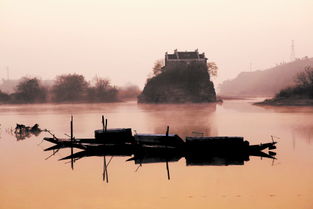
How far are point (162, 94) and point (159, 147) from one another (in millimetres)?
79294

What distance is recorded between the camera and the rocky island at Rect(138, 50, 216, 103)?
342 feet

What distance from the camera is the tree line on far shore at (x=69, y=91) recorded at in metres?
128

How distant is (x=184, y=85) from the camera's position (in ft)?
343

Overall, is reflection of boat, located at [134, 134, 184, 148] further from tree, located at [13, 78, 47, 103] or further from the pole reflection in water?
tree, located at [13, 78, 47, 103]

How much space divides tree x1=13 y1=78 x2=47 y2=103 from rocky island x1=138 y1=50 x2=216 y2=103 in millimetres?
41367

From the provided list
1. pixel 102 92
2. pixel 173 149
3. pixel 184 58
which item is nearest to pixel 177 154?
pixel 173 149

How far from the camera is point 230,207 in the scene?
15766mm

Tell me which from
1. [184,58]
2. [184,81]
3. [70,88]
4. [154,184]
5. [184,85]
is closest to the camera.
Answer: [154,184]

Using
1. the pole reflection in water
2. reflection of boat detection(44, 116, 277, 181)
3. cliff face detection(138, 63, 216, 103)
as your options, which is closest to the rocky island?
cliff face detection(138, 63, 216, 103)

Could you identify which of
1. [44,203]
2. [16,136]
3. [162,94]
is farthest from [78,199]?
[162,94]

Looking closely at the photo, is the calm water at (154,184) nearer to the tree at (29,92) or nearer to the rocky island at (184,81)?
the rocky island at (184,81)

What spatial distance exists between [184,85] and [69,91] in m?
42.5

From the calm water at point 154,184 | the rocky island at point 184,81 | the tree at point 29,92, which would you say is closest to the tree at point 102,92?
the tree at point 29,92

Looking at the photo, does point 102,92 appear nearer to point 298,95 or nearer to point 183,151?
point 298,95
